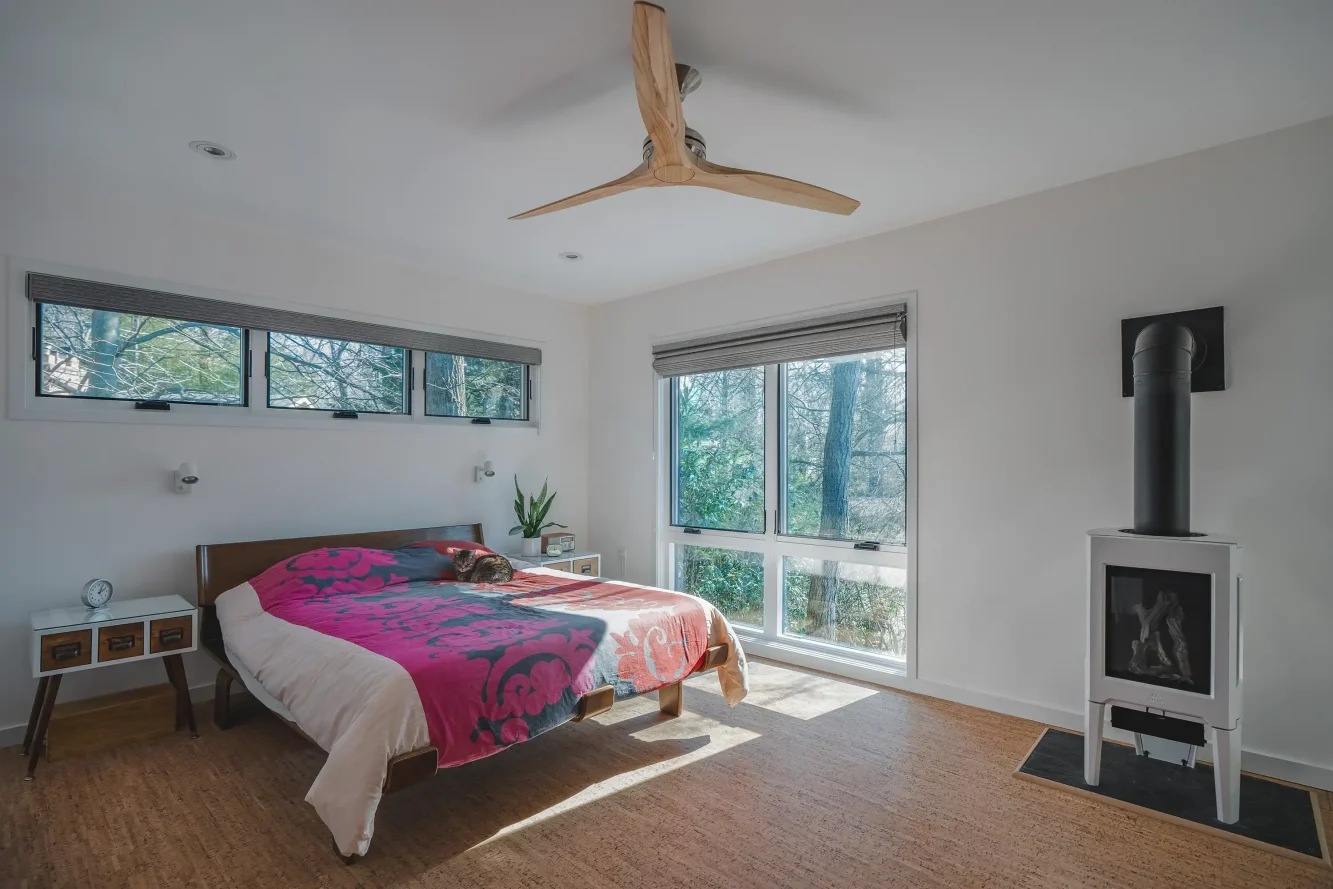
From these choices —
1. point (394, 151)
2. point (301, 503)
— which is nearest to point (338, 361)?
point (301, 503)

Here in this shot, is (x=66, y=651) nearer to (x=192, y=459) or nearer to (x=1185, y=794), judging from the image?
(x=192, y=459)

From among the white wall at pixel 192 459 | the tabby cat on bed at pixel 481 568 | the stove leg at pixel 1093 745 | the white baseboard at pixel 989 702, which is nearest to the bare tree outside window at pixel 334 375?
the white wall at pixel 192 459

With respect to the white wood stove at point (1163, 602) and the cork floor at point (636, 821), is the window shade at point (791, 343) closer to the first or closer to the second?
the white wood stove at point (1163, 602)

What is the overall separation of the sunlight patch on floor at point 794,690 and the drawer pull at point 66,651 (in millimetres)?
2682

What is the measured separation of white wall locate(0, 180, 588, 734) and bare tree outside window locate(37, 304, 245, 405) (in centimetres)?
20

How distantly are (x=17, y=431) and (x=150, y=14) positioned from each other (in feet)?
7.15

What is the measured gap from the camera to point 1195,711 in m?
2.44

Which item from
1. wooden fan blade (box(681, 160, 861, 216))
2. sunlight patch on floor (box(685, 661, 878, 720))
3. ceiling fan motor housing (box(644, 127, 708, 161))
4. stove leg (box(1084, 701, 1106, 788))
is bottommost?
sunlight patch on floor (box(685, 661, 878, 720))

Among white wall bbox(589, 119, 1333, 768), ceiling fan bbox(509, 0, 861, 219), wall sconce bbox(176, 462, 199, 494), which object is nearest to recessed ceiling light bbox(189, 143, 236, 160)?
ceiling fan bbox(509, 0, 861, 219)

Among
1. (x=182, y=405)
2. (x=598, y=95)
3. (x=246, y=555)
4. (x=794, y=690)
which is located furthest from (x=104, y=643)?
(x=794, y=690)

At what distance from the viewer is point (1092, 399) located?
3117mm

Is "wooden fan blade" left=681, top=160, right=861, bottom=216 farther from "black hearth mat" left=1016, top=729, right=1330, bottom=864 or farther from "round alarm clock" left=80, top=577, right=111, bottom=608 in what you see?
"round alarm clock" left=80, top=577, right=111, bottom=608

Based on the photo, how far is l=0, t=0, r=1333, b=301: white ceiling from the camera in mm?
1994

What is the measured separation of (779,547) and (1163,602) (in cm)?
217
